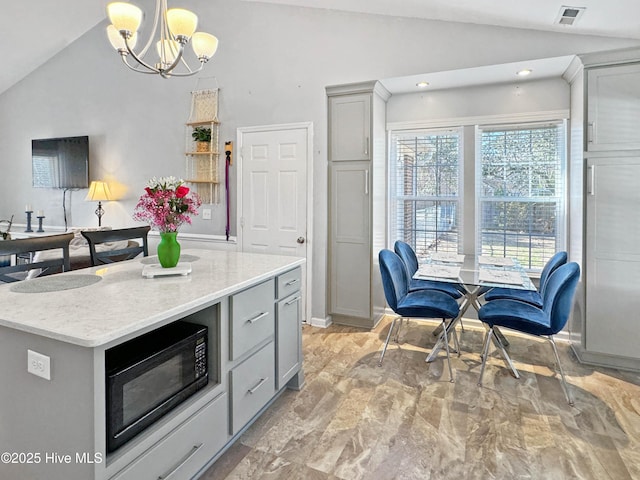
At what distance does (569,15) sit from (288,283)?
112 inches

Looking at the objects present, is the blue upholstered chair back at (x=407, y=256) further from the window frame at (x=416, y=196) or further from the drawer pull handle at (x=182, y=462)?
the drawer pull handle at (x=182, y=462)

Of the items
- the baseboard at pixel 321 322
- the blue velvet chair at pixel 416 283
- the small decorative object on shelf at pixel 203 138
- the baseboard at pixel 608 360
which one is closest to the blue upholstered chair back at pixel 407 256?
the blue velvet chair at pixel 416 283

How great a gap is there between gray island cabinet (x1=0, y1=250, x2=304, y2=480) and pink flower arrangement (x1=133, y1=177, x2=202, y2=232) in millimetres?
306

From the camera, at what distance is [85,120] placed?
5496 millimetres

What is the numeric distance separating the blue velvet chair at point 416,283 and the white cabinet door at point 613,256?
3.36 ft

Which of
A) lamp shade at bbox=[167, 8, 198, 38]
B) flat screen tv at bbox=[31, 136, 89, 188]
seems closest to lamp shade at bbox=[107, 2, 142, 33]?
lamp shade at bbox=[167, 8, 198, 38]

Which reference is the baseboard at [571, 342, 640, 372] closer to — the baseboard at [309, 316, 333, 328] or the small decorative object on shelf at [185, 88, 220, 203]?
the baseboard at [309, 316, 333, 328]

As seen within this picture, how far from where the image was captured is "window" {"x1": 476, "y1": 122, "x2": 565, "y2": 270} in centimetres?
364

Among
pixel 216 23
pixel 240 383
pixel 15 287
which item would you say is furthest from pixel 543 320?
pixel 216 23

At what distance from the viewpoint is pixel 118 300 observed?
5.15 ft

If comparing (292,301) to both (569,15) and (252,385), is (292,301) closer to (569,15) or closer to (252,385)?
(252,385)

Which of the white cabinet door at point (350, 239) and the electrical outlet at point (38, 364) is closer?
the electrical outlet at point (38, 364)

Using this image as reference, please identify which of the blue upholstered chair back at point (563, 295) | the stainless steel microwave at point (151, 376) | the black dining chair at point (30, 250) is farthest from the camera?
the blue upholstered chair back at point (563, 295)

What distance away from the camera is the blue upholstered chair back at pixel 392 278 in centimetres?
290
